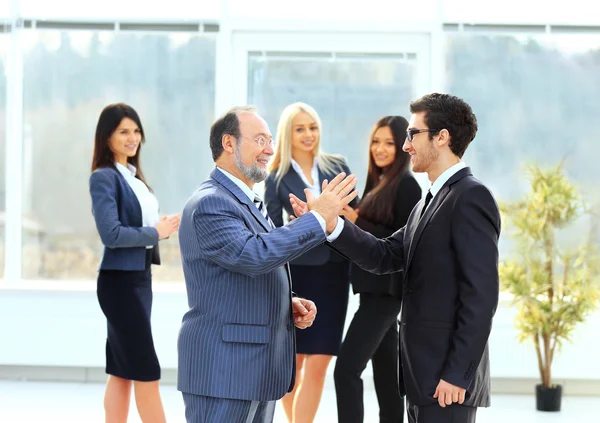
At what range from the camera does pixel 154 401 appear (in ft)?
12.8

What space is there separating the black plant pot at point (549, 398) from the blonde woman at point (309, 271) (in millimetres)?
1837

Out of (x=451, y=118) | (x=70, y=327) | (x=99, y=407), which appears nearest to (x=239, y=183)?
(x=451, y=118)

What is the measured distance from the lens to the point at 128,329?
3.86 metres

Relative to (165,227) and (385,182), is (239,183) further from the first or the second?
(385,182)

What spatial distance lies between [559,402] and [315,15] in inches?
120

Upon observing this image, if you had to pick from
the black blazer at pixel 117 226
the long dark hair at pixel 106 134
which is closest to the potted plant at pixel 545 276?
the black blazer at pixel 117 226

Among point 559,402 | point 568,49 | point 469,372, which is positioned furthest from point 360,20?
point 469,372

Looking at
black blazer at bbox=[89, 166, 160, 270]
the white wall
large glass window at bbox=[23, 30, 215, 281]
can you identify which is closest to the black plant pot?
A: the white wall

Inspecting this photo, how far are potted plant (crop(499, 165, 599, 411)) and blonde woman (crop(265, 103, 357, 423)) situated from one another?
4.81 ft

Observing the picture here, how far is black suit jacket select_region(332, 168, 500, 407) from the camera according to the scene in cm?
248

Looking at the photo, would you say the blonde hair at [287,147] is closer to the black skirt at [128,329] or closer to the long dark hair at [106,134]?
the long dark hair at [106,134]

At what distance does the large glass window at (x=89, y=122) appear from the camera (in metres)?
6.42

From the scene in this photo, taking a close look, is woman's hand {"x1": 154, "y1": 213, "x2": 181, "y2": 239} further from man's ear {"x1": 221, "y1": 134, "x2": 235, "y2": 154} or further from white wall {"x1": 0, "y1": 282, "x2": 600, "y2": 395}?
white wall {"x1": 0, "y1": 282, "x2": 600, "y2": 395}

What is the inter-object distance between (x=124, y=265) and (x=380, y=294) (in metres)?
1.14
